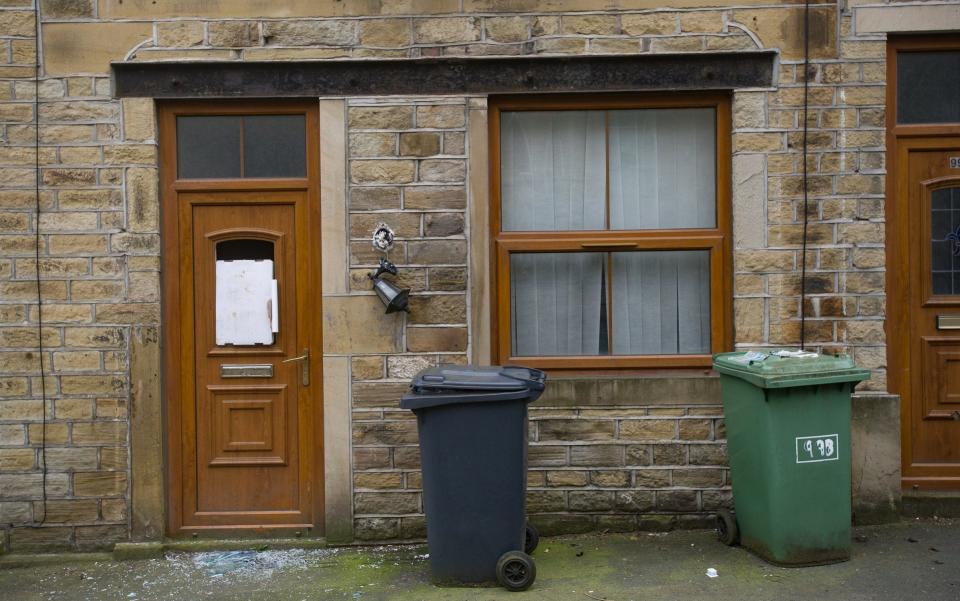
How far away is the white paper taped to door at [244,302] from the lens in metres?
6.43

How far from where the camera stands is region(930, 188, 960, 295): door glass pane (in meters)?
6.52

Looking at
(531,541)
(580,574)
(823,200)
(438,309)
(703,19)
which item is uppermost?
(703,19)

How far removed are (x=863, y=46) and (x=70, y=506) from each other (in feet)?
20.3

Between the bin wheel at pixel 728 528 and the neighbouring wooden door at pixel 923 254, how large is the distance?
57.3 inches

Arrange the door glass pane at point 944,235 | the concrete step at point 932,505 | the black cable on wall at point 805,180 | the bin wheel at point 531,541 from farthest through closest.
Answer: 1. the door glass pane at point 944,235
2. the concrete step at point 932,505
3. the black cable on wall at point 805,180
4. the bin wheel at point 531,541

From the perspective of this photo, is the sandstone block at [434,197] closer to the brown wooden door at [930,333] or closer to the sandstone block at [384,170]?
the sandstone block at [384,170]

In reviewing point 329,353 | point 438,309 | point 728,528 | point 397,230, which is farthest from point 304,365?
point 728,528

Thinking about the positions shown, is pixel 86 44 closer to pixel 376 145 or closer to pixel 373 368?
pixel 376 145

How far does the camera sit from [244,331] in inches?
253

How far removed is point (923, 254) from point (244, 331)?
15.6 feet

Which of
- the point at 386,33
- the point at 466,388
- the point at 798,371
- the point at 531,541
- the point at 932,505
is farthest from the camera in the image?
the point at 932,505

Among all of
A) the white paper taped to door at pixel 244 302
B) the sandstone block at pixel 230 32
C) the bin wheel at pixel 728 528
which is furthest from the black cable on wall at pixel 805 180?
the sandstone block at pixel 230 32

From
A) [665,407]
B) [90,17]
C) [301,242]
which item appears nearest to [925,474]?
[665,407]

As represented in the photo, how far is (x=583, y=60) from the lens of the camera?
6332 millimetres
